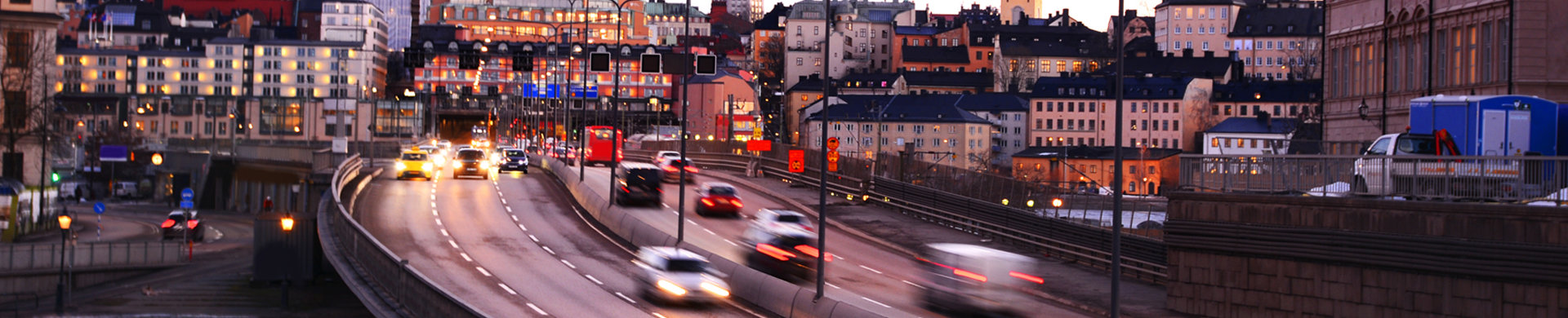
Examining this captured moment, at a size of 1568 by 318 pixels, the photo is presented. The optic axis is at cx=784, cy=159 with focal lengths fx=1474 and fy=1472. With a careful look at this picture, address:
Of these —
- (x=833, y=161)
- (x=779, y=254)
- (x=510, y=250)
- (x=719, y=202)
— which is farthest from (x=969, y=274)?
(x=833, y=161)

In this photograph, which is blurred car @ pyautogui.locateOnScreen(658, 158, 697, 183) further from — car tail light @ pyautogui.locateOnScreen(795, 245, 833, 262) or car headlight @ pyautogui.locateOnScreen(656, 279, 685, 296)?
car headlight @ pyautogui.locateOnScreen(656, 279, 685, 296)

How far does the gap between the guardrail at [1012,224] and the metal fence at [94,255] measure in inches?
1035

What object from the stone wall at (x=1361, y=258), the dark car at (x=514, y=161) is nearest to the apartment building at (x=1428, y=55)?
the stone wall at (x=1361, y=258)

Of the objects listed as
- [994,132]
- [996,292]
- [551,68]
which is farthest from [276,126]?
[996,292]

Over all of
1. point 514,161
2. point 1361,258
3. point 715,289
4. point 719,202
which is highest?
point 514,161

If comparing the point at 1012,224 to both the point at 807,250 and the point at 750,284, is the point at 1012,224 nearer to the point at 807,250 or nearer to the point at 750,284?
the point at 807,250

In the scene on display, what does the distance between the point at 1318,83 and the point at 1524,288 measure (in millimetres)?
133111

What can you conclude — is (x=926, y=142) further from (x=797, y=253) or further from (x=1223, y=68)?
(x=797, y=253)

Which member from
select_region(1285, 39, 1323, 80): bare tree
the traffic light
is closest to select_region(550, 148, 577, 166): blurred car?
the traffic light

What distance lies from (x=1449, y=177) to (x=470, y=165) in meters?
52.8

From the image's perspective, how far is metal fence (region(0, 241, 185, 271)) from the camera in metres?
53.0

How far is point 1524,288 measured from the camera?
2222 centimetres

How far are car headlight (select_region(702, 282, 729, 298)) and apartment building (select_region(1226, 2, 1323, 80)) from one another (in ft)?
565

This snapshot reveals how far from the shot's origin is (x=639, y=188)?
5359 cm
